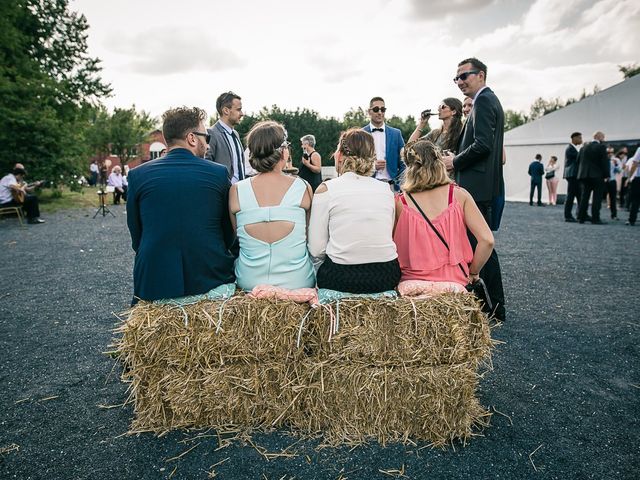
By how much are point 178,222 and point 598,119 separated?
20.6 meters

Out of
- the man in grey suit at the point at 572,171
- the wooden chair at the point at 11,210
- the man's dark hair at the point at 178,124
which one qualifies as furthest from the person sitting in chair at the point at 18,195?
the man in grey suit at the point at 572,171

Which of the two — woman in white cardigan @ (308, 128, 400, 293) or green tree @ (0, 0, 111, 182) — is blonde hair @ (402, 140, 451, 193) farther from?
green tree @ (0, 0, 111, 182)

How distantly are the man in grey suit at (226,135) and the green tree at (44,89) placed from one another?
13991mm

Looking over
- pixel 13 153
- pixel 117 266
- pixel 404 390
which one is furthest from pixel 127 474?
pixel 13 153

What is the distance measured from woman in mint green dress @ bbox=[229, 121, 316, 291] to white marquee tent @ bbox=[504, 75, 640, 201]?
62.7 feet

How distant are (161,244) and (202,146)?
97cm

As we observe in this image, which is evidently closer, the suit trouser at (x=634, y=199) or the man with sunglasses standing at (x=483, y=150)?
the man with sunglasses standing at (x=483, y=150)

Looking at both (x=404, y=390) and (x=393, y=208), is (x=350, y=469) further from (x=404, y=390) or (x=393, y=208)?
(x=393, y=208)

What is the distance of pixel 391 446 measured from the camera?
254 cm

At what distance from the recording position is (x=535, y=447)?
8.14 feet

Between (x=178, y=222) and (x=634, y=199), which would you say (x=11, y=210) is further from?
(x=634, y=199)

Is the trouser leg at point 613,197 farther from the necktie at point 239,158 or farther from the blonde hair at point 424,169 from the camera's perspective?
the blonde hair at point 424,169

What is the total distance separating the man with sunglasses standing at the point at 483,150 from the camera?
4.15 metres

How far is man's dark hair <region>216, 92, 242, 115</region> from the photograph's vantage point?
552cm
